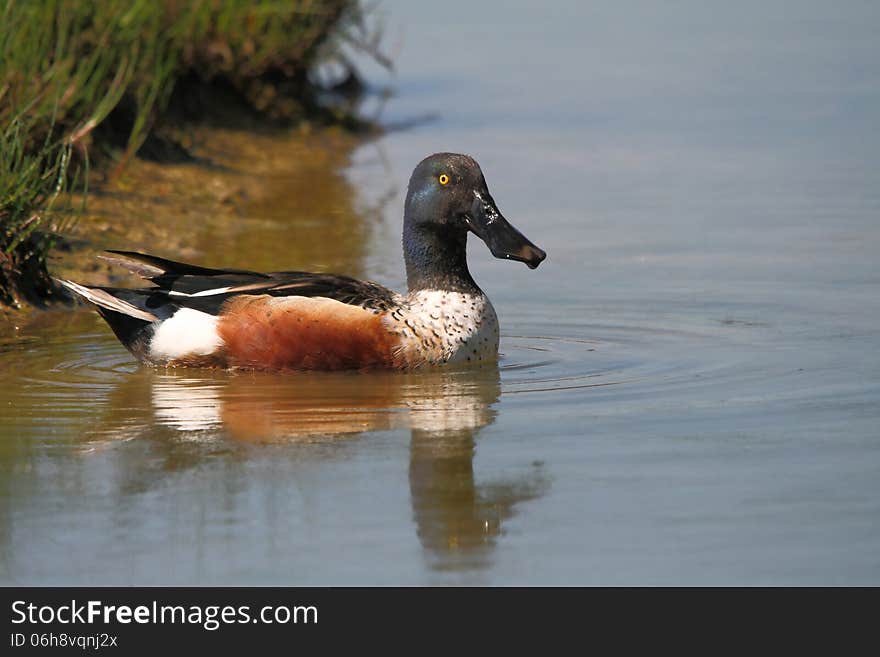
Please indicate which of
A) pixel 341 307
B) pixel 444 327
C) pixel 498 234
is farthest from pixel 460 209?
pixel 341 307

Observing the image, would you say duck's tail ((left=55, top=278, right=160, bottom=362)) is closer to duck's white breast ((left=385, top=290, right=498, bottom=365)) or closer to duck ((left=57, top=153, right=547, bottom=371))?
duck ((left=57, top=153, right=547, bottom=371))

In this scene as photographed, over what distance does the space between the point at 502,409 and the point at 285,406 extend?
0.81 metres

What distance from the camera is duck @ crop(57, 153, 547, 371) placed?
23.0 ft

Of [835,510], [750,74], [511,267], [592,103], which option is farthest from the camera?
[750,74]

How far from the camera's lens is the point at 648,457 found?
554 centimetres

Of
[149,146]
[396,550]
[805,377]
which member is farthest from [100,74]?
[396,550]

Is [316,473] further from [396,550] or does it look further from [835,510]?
[835,510]

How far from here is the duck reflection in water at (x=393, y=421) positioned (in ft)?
16.2

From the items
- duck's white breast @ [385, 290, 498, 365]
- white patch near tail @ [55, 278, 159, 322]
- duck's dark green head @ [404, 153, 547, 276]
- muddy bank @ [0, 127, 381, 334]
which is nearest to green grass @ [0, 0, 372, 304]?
muddy bank @ [0, 127, 381, 334]

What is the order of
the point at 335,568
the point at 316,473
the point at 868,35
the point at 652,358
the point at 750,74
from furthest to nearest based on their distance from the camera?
the point at 868,35
the point at 750,74
the point at 652,358
the point at 316,473
the point at 335,568

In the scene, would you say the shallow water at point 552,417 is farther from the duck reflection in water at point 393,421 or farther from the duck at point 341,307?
the duck at point 341,307

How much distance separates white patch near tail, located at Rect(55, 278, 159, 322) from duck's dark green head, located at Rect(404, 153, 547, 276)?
1.22 metres

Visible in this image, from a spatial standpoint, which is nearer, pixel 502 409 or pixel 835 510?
pixel 835 510

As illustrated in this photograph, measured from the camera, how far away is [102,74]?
9.95 metres
